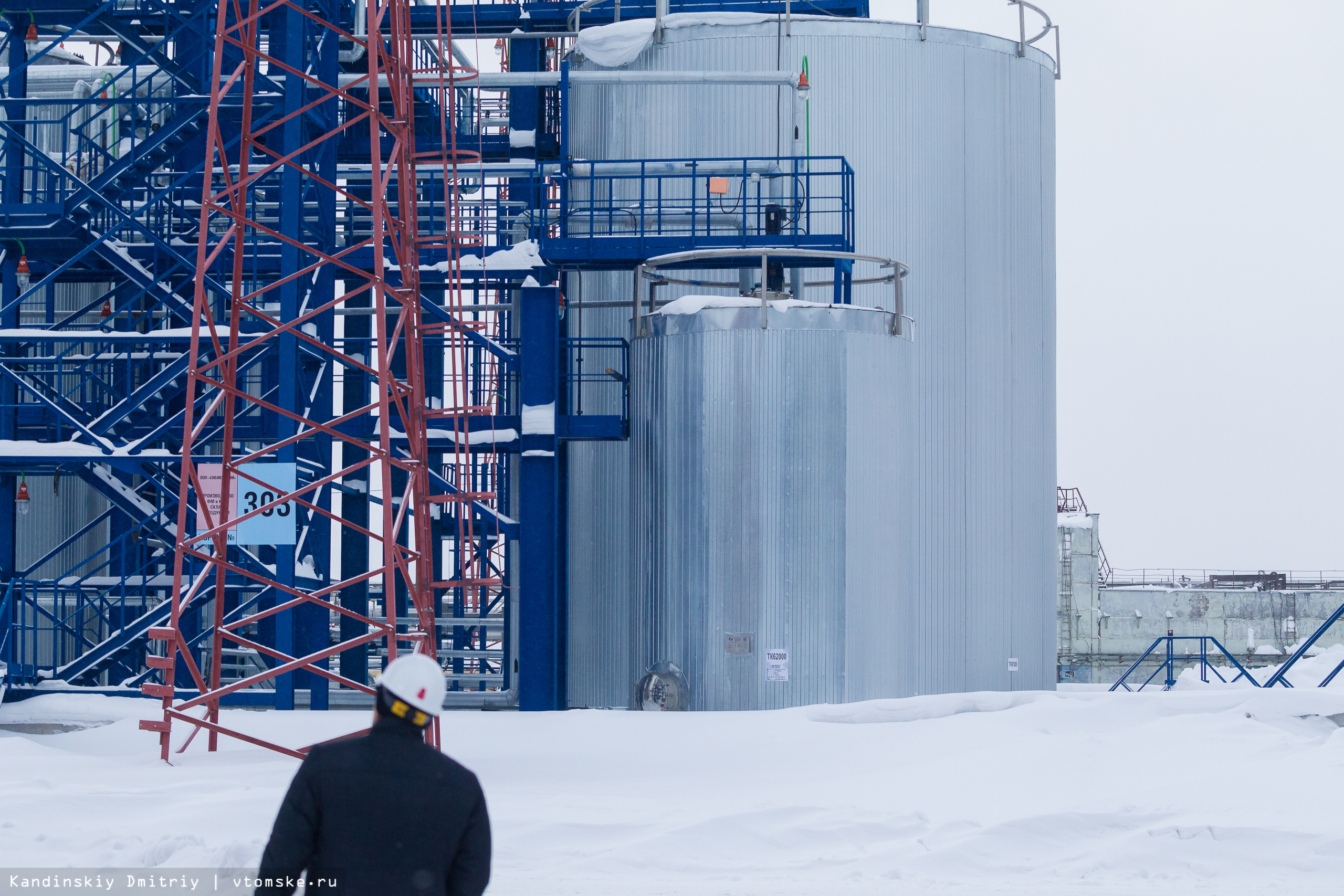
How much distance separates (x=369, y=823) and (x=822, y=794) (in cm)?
963

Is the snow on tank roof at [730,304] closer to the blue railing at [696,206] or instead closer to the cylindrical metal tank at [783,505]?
the cylindrical metal tank at [783,505]

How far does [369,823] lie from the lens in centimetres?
517

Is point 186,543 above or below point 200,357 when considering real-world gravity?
below

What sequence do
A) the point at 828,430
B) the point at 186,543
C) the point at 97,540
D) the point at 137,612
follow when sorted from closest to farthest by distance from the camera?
1. the point at 186,543
2. the point at 828,430
3. the point at 137,612
4. the point at 97,540

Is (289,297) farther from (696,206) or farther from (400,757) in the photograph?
(400,757)

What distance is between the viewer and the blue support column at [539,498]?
21.0 m

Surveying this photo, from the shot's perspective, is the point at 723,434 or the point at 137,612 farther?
the point at 137,612

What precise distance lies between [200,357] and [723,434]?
8742mm

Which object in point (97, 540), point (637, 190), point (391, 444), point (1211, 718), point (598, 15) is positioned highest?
point (598, 15)

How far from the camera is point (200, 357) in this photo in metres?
22.1

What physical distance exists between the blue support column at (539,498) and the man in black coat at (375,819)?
15760mm

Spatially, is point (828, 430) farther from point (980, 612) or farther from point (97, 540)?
point (97, 540)

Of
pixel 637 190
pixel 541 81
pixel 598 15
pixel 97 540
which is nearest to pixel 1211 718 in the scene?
pixel 637 190

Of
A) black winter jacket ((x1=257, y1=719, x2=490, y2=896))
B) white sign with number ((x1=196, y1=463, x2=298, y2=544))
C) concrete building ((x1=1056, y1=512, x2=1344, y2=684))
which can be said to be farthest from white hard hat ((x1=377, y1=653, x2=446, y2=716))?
concrete building ((x1=1056, y1=512, x2=1344, y2=684))
